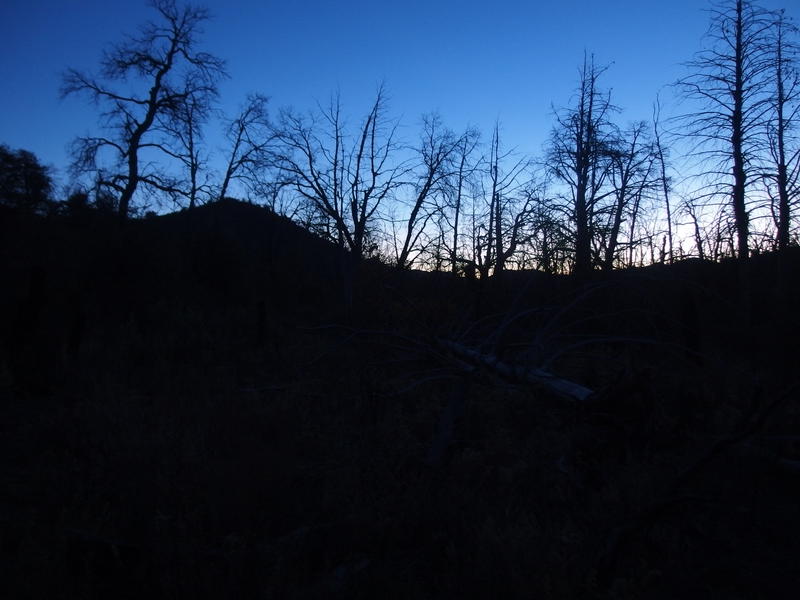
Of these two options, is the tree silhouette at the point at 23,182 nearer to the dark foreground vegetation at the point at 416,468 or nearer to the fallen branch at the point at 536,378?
the dark foreground vegetation at the point at 416,468

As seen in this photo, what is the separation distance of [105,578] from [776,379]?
954cm

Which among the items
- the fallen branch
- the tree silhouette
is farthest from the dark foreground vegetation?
the tree silhouette

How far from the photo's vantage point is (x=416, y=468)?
5879 millimetres

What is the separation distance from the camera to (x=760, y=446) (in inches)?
212

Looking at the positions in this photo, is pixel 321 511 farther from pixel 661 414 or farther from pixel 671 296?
pixel 671 296

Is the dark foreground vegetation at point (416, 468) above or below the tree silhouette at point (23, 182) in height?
below

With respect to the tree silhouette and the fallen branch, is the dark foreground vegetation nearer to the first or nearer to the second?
the fallen branch

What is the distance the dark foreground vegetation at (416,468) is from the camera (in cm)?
365

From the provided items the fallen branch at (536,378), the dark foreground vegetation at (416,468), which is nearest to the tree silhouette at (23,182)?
the dark foreground vegetation at (416,468)

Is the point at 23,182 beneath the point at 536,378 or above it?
above

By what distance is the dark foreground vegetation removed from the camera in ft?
12.0

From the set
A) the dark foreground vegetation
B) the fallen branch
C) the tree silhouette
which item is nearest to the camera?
the dark foreground vegetation

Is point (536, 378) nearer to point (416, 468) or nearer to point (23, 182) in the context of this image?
point (416, 468)

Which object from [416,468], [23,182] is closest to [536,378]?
[416,468]
